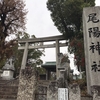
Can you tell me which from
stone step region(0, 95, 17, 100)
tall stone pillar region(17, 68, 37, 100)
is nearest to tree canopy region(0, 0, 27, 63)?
stone step region(0, 95, 17, 100)

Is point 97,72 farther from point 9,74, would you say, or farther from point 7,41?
point 9,74

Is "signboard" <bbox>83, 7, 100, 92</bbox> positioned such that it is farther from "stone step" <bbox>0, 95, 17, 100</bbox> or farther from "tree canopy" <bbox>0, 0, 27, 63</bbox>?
"tree canopy" <bbox>0, 0, 27, 63</bbox>

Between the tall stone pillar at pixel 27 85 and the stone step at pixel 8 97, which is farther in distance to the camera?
the stone step at pixel 8 97

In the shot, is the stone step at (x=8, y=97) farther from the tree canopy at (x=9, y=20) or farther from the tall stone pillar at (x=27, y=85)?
the tree canopy at (x=9, y=20)

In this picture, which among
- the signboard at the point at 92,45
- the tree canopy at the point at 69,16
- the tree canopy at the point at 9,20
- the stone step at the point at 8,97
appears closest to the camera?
the signboard at the point at 92,45

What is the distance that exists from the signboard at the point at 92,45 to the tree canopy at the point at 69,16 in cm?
498

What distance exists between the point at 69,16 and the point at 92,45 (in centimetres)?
797

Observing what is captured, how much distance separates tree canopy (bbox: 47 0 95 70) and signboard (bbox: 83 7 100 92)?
4.98m

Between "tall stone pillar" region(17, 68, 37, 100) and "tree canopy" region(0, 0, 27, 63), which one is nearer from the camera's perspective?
"tall stone pillar" region(17, 68, 37, 100)

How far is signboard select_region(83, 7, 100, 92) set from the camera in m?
5.34

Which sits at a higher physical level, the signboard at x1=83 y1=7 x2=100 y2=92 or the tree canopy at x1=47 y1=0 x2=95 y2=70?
the tree canopy at x1=47 y1=0 x2=95 y2=70

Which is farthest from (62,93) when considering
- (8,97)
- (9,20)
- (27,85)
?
(9,20)

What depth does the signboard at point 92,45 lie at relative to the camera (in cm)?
534

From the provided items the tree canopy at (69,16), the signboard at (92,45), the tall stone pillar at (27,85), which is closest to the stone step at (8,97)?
the tall stone pillar at (27,85)
